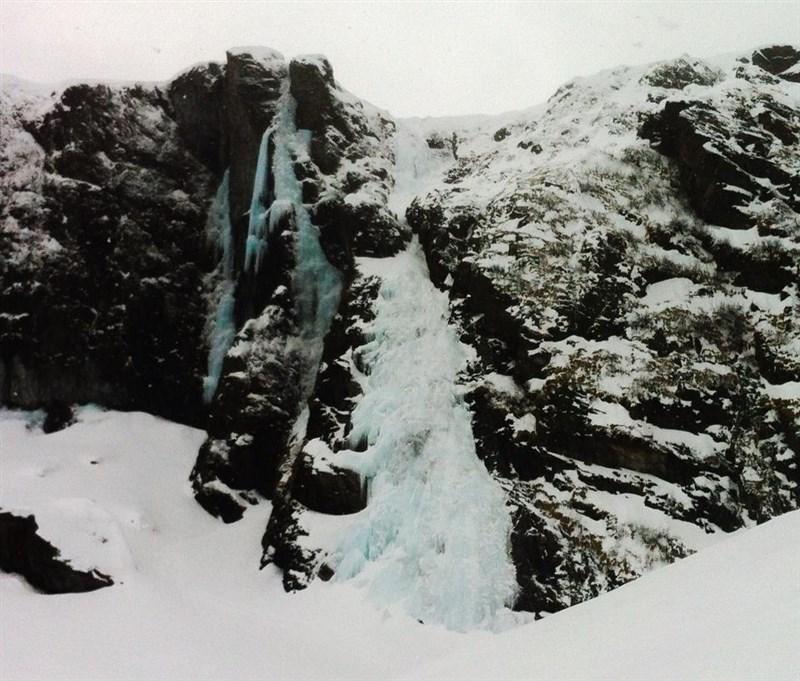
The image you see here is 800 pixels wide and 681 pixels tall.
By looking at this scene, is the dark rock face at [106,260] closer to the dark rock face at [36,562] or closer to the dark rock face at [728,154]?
the dark rock face at [36,562]

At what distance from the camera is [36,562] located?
1460cm

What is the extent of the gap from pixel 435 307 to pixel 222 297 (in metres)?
8.99

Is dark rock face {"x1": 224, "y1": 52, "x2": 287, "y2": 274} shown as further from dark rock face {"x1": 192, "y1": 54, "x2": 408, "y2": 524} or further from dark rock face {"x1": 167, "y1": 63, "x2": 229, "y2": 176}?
dark rock face {"x1": 167, "y1": 63, "x2": 229, "y2": 176}

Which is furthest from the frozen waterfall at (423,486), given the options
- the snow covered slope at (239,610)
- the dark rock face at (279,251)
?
the dark rock face at (279,251)

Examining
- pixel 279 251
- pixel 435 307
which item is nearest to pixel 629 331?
pixel 435 307

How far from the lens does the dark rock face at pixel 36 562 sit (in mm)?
14250

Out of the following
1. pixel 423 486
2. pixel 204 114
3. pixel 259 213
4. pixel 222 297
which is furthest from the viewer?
pixel 204 114

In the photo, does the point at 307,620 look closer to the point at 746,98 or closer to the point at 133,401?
the point at 133,401

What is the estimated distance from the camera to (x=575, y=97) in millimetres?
25422

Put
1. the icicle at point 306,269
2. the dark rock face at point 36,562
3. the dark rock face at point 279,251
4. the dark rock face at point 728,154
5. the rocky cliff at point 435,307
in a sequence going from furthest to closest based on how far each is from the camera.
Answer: the icicle at point 306,269
the dark rock face at point 279,251
the dark rock face at point 728,154
the dark rock face at point 36,562
the rocky cliff at point 435,307

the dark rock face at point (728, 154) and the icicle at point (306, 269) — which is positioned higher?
the dark rock face at point (728, 154)

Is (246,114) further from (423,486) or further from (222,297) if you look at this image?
(423,486)

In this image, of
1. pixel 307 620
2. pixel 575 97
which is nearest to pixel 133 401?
pixel 307 620

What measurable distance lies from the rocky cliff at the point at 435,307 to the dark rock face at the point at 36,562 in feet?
14.1
